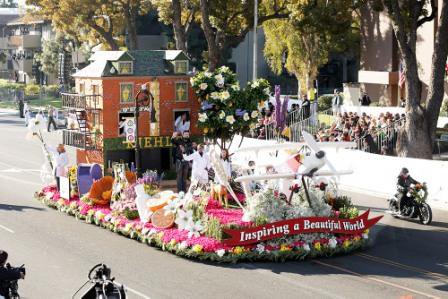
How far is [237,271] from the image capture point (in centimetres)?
2067

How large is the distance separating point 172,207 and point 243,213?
202cm

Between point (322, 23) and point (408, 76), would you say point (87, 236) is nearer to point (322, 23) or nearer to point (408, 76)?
point (408, 76)

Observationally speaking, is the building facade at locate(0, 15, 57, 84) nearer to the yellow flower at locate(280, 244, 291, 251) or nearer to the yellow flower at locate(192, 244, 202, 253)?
the yellow flower at locate(192, 244, 202, 253)

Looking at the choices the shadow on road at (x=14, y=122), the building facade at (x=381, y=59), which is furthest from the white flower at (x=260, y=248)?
the shadow on road at (x=14, y=122)

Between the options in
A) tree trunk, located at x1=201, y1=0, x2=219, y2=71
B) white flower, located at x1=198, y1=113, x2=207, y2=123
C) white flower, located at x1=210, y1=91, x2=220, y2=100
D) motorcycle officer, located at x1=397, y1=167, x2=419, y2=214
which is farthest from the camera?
tree trunk, located at x1=201, y1=0, x2=219, y2=71

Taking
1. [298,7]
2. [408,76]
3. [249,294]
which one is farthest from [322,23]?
[249,294]

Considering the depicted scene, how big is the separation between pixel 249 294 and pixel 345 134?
1869 centimetres

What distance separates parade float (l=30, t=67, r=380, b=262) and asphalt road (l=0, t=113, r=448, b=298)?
370mm

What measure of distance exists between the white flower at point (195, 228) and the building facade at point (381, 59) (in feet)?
101

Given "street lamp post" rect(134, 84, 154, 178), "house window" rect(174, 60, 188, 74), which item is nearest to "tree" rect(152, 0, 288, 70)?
"house window" rect(174, 60, 188, 74)

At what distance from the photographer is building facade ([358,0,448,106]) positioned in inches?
2067

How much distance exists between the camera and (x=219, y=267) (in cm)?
2108

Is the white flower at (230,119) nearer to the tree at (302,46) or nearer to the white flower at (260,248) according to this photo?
the white flower at (260,248)

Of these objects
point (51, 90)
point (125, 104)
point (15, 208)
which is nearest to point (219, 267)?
point (125, 104)
